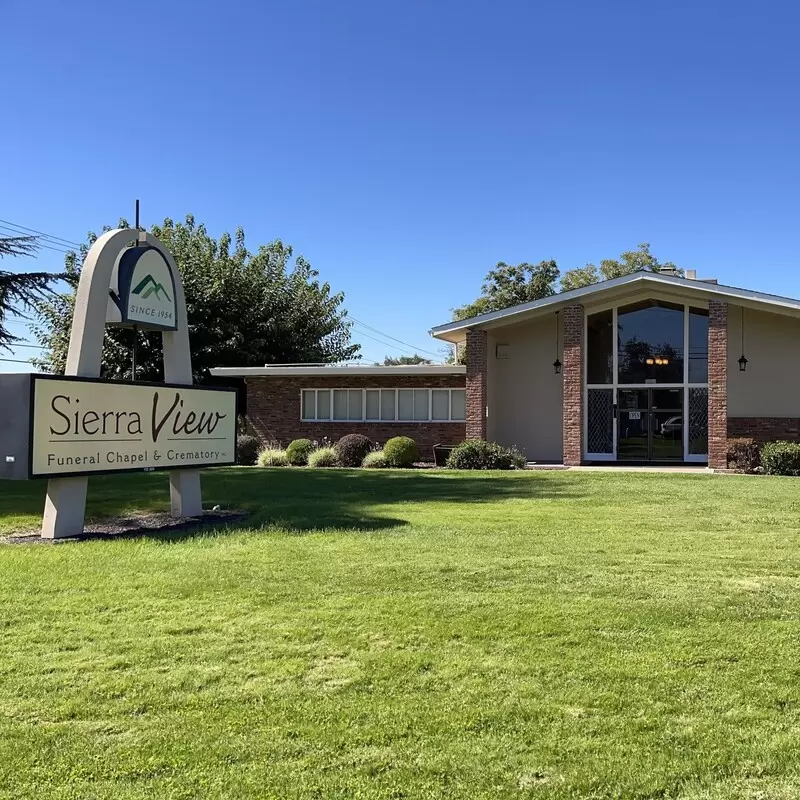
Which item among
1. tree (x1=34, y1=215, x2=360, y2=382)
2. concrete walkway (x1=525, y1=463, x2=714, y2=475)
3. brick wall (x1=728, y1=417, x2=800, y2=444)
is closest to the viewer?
concrete walkway (x1=525, y1=463, x2=714, y2=475)

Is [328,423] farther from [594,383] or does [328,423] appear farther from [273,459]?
[594,383]

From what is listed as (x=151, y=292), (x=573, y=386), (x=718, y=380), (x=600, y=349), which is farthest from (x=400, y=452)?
(x=151, y=292)

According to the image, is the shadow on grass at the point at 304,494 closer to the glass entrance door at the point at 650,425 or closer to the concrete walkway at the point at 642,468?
the concrete walkway at the point at 642,468

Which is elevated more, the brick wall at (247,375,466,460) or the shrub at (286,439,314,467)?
the brick wall at (247,375,466,460)

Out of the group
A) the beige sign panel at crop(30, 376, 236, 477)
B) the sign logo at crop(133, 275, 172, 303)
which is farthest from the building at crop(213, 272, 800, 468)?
the sign logo at crop(133, 275, 172, 303)

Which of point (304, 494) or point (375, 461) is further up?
point (375, 461)

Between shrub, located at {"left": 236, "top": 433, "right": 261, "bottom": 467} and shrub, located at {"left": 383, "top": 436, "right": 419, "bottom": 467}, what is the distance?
14.5 ft

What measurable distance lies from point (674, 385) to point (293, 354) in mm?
16838

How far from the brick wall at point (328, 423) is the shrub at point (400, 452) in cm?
175

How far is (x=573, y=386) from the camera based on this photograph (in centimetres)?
2006

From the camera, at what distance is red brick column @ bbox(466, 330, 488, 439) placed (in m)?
20.7

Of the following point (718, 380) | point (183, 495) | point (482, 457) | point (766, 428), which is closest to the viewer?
point (183, 495)

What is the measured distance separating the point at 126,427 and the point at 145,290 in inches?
71.4

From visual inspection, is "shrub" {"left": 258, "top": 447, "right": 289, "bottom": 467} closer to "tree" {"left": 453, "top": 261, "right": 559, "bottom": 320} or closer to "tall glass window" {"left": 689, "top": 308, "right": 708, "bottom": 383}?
"tall glass window" {"left": 689, "top": 308, "right": 708, "bottom": 383}
